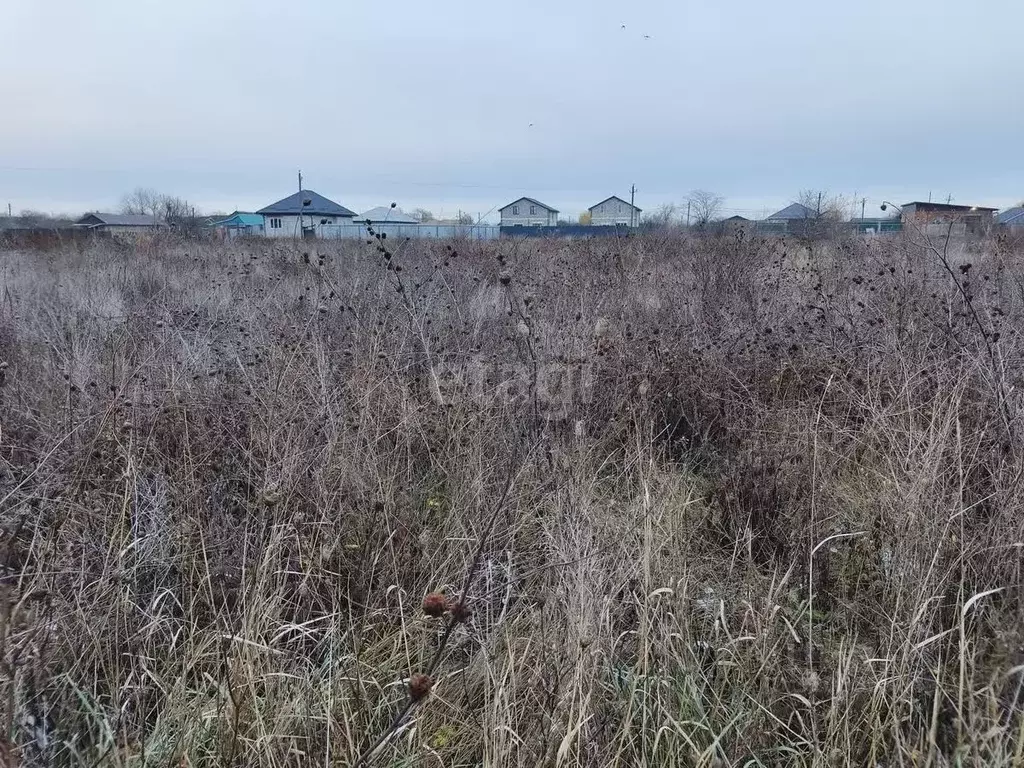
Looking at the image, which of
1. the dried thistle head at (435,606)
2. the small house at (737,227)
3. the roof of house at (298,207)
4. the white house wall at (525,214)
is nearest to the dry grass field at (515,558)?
the dried thistle head at (435,606)

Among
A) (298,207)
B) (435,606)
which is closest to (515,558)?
(435,606)

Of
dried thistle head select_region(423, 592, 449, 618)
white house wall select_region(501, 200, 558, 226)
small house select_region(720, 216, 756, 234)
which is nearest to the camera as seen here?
dried thistle head select_region(423, 592, 449, 618)

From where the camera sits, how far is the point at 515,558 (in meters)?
2.49

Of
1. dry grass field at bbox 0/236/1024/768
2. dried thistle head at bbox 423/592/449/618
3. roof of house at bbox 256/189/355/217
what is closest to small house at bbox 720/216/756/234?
dry grass field at bbox 0/236/1024/768

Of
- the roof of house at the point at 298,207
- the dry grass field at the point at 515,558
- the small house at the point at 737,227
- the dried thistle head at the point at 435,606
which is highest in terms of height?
the roof of house at the point at 298,207

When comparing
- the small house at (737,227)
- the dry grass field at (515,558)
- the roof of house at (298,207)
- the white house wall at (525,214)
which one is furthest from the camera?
the white house wall at (525,214)

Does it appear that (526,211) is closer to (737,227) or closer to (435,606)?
(737,227)

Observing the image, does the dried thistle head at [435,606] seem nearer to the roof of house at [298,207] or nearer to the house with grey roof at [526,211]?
the roof of house at [298,207]

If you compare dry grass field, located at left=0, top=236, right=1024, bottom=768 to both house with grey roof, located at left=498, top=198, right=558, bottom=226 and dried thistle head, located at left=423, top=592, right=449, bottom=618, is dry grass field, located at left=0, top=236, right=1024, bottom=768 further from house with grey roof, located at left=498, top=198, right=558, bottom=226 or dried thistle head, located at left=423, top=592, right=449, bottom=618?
house with grey roof, located at left=498, top=198, right=558, bottom=226

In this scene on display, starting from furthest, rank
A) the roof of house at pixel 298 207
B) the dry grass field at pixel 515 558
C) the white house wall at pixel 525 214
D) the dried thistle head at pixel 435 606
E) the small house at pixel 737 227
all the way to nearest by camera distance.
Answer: the white house wall at pixel 525 214 < the roof of house at pixel 298 207 < the small house at pixel 737 227 < the dry grass field at pixel 515 558 < the dried thistle head at pixel 435 606

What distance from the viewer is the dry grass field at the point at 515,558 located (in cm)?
162

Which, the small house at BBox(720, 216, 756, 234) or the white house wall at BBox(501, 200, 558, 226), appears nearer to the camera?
the small house at BBox(720, 216, 756, 234)

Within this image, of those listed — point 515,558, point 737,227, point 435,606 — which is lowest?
point 515,558

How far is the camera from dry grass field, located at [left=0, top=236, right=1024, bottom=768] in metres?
1.62
